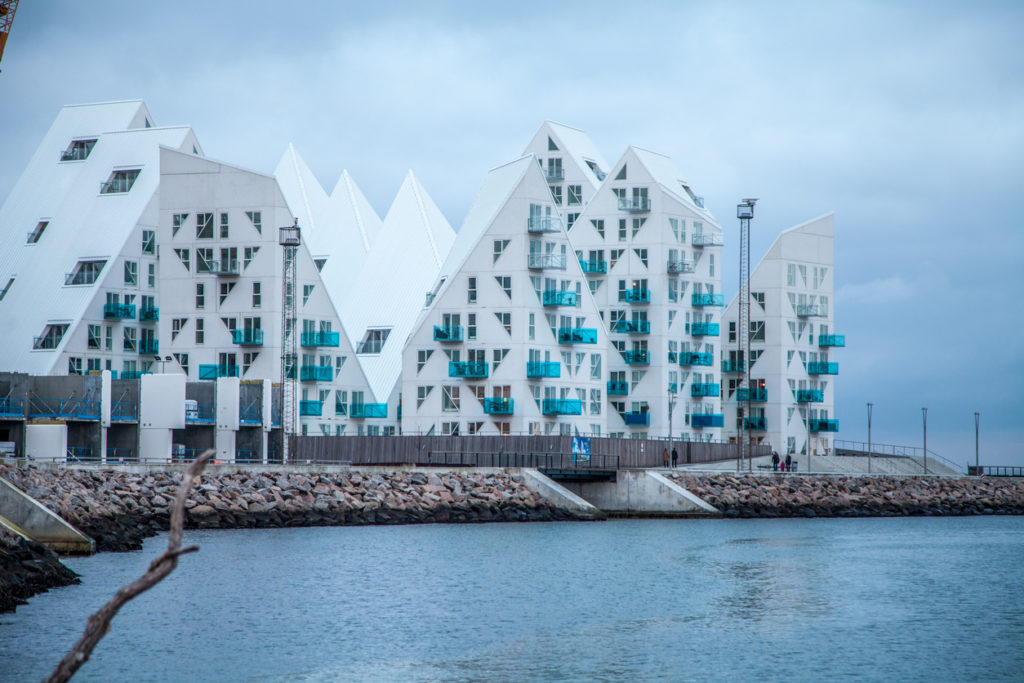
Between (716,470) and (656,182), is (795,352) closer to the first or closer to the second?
(656,182)

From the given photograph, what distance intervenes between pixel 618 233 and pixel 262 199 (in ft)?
85.8

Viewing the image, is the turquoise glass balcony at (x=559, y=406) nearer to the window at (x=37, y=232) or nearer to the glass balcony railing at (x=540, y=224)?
the glass balcony railing at (x=540, y=224)

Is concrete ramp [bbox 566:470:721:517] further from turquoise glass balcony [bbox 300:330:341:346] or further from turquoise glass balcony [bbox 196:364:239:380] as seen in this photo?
turquoise glass balcony [bbox 196:364:239:380]

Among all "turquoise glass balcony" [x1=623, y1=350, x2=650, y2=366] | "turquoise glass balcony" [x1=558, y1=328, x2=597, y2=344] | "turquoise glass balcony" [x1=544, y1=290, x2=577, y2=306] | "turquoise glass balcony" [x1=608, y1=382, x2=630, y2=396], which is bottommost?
"turquoise glass balcony" [x1=608, y1=382, x2=630, y2=396]

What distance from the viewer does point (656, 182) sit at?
98938 millimetres

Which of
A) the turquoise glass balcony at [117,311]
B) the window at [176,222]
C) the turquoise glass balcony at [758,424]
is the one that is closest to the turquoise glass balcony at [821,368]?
the turquoise glass balcony at [758,424]

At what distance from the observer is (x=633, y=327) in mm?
99562

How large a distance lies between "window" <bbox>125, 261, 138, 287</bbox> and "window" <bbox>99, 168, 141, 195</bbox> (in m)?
5.97

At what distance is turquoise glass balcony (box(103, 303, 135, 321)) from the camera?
306 ft

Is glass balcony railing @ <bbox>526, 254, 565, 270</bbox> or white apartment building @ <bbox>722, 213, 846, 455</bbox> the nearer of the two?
glass balcony railing @ <bbox>526, 254, 565, 270</bbox>

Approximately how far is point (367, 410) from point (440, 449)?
61.1ft

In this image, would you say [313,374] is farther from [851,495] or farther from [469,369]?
[851,495]

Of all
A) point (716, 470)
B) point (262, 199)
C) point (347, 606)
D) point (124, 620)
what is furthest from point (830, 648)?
point (262, 199)

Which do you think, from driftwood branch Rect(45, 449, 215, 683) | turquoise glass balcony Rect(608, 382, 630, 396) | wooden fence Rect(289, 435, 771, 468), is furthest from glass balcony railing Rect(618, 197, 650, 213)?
driftwood branch Rect(45, 449, 215, 683)
